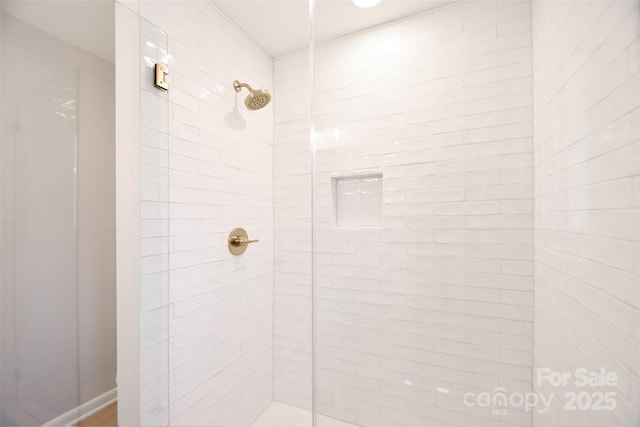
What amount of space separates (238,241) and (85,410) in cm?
81

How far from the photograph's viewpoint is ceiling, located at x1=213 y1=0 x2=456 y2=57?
122 centimetres

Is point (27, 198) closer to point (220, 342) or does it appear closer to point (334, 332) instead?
point (220, 342)

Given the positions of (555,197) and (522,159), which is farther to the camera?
(522,159)

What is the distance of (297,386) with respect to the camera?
1.57 meters

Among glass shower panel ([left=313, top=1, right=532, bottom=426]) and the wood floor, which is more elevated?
glass shower panel ([left=313, top=1, right=532, bottom=426])

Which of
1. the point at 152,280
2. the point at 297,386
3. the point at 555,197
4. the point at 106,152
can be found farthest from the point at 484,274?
the point at 106,152

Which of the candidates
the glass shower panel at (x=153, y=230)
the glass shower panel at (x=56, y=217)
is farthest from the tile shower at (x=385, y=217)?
the glass shower panel at (x=56, y=217)

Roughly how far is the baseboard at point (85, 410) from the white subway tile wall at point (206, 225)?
0.35 feet

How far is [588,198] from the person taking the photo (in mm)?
657

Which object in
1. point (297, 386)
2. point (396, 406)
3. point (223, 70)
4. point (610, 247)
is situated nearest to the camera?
point (610, 247)

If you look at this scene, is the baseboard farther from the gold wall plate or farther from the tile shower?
the gold wall plate

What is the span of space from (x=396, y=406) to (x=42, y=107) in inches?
69.7

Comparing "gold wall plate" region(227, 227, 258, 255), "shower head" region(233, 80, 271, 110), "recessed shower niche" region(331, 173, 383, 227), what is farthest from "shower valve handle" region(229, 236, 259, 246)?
"shower head" region(233, 80, 271, 110)

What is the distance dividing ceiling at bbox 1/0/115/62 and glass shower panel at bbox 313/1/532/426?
2.95ft
